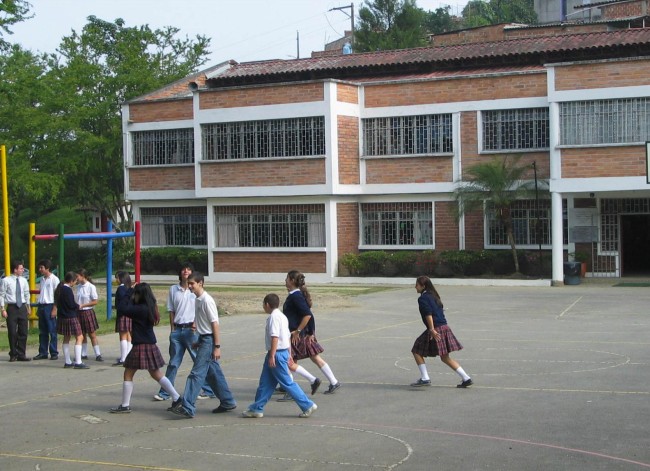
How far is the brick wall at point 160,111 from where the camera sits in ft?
133

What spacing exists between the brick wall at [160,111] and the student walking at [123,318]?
78.2ft

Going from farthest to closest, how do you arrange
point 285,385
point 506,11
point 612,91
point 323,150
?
point 506,11 → point 323,150 → point 612,91 → point 285,385

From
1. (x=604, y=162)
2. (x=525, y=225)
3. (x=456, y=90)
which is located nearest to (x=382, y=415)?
(x=604, y=162)

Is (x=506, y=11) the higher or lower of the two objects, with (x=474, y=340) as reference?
higher

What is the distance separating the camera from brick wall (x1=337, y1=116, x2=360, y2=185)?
3641 centimetres

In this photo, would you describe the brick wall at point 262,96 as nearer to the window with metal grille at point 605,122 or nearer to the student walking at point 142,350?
the window with metal grille at point 605,122

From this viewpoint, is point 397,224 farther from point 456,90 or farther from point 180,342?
point 180,342

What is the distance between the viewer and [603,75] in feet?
104

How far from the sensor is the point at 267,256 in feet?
125

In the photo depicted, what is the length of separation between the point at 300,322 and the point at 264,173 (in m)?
23.8

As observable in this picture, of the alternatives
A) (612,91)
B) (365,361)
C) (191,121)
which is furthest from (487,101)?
(365,361)

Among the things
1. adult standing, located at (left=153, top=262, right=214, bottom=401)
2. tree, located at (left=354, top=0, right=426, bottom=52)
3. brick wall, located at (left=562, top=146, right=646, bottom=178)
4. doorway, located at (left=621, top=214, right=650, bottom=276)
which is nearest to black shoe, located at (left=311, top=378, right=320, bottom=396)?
adult standing, located at (left=153, top=262, right=214, bottom=401)

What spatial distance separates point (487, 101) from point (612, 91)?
15.7ft

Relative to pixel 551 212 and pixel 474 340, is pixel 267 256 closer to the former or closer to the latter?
pixel 551 212
